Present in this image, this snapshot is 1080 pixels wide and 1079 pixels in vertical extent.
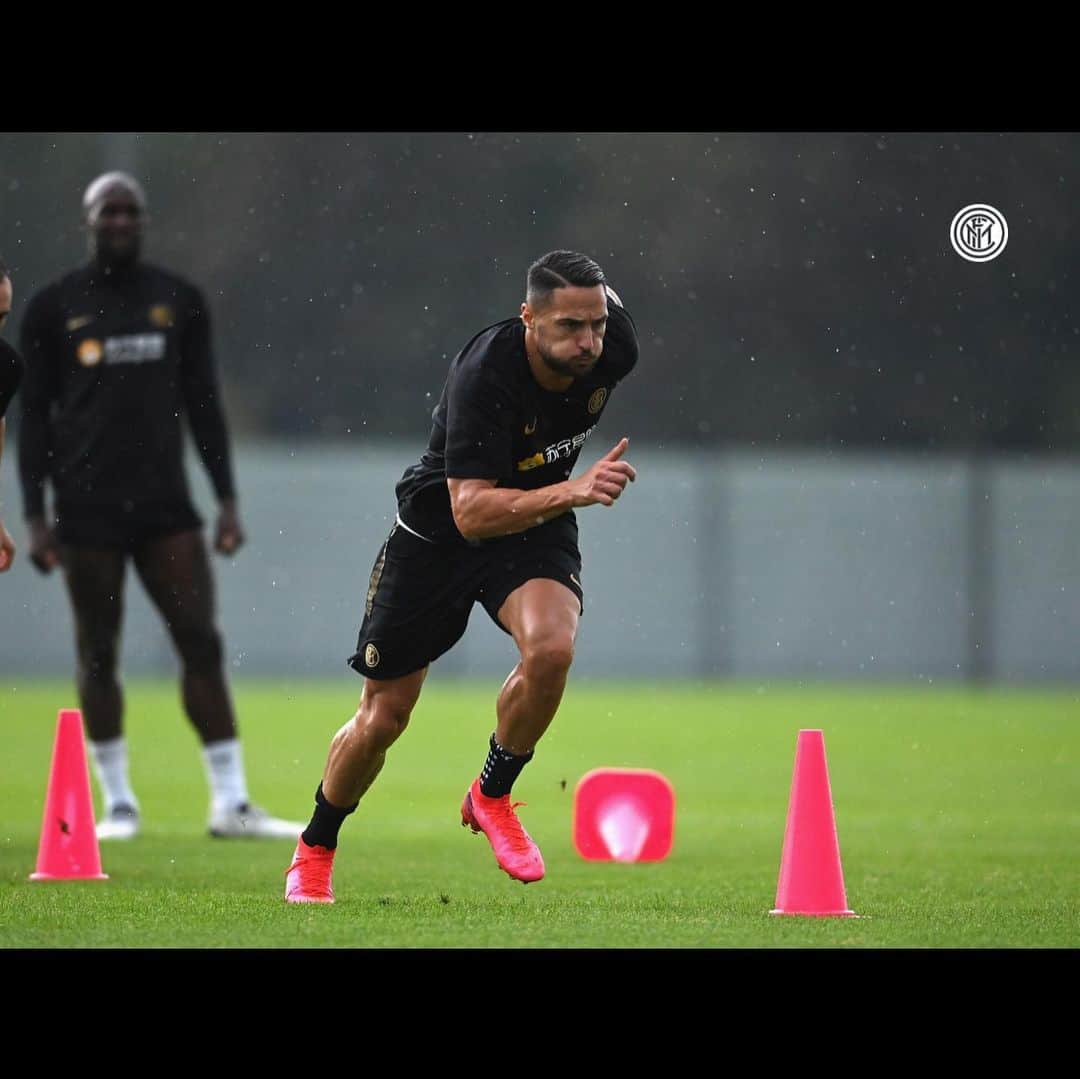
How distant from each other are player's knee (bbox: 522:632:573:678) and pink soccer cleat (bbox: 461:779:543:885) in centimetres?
42

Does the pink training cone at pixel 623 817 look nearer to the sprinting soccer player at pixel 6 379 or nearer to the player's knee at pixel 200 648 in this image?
the player's knee at pixel 200 648

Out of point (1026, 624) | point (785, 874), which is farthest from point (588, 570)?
point (785, 874)

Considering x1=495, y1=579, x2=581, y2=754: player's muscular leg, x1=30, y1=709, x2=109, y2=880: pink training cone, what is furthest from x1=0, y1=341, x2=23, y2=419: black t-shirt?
x1=495, y1=579, x2=581, y2=754: player's muscular leg

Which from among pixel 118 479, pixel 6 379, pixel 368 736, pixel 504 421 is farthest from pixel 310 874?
pixel 118 479

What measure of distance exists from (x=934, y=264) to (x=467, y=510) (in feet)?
52.9

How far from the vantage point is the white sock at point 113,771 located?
867cm

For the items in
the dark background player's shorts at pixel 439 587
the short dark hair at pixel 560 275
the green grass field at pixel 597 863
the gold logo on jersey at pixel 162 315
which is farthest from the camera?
the gold logo on jersey at pixel 162 315

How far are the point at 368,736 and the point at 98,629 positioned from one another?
2733 mm

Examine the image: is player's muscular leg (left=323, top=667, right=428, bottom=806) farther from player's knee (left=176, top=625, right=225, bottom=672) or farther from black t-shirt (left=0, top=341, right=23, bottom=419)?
player's knee (left=176, top=625, right=225, bottom=672)

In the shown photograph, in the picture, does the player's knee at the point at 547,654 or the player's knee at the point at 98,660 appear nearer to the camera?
the player's knee at the point at 547,654

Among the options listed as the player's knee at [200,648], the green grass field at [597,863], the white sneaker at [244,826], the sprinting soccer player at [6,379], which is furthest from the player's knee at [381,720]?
the player's knee at [200,648]

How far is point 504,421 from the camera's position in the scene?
237 inches

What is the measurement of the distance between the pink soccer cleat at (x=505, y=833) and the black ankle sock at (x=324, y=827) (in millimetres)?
385

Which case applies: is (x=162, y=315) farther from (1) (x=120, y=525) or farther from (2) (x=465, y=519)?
(2) (x=465, y=519)
